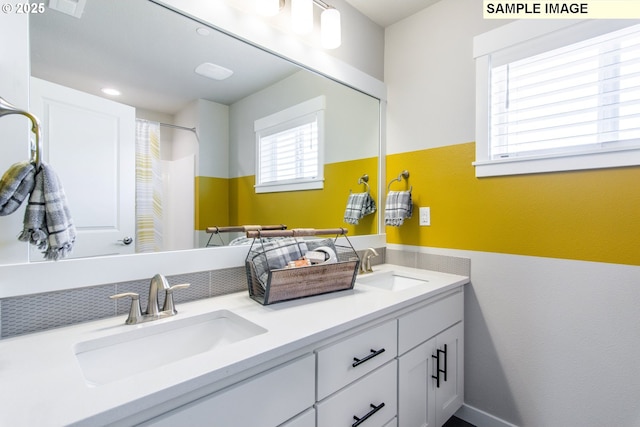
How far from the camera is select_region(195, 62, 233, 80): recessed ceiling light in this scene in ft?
4.18

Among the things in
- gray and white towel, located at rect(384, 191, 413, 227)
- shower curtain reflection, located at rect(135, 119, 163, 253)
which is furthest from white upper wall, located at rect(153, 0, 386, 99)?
gray and white towel, located at rect(384, 191, 413, 227)

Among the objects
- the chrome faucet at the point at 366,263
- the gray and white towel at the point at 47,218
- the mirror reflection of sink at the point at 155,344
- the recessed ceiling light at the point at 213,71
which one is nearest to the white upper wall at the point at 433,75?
the chrome faucet at the point at 366,263

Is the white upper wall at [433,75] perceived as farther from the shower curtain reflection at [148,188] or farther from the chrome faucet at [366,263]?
the shower curtain reflection at [148,188]

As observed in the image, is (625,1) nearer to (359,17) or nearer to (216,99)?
(359,17)

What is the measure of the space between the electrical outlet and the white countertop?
74 cm

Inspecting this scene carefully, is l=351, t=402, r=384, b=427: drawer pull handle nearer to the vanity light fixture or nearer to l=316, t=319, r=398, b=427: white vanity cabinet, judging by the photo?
l=316, t=319, r=398, b=427: white vanity cabinet

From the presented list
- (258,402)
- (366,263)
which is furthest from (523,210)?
(258,402)

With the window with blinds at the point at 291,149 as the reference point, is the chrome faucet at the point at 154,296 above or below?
below

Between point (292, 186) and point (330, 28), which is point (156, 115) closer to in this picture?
point (292, 186)

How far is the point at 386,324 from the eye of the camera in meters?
1.17

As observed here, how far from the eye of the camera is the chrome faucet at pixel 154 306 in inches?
38.1

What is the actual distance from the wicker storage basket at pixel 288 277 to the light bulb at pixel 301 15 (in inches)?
39.8

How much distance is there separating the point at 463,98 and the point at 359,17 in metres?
0.85

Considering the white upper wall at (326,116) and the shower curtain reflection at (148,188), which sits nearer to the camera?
the shower curtain reflection at (148,188)
